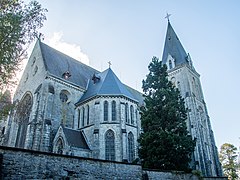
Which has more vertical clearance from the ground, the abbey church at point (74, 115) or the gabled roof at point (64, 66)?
the gabled roof at point (64, 66)

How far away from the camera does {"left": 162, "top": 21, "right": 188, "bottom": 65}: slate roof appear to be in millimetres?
36969

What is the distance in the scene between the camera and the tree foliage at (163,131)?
1492cm

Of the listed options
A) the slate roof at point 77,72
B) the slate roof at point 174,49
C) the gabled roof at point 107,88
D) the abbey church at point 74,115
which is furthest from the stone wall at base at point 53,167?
the slate roof at point 174,49

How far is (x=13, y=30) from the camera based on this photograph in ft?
39.8

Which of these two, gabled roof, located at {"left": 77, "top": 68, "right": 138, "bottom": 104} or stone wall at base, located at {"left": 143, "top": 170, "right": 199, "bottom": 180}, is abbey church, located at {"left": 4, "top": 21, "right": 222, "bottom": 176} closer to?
gabled roof, located at {"left": 77, "top": 68, "right": 138, "bottom": 104}

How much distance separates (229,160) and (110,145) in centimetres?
2754

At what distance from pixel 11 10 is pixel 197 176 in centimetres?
1547

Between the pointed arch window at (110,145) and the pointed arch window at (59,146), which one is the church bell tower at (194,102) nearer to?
the pointed arch window at (110,145)

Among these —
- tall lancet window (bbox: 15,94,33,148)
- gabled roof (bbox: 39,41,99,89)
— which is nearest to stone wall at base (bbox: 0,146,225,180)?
tall lancet window (bbox: 15,94,33,148)

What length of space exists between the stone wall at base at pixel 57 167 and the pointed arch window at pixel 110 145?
7899mm

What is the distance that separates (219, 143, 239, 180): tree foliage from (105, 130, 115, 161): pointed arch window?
2533cm

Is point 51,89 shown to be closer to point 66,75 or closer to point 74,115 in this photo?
point 66,75

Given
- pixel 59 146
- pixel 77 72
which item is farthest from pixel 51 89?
pixel 77 72

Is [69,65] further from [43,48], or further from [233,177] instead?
[233,177]
